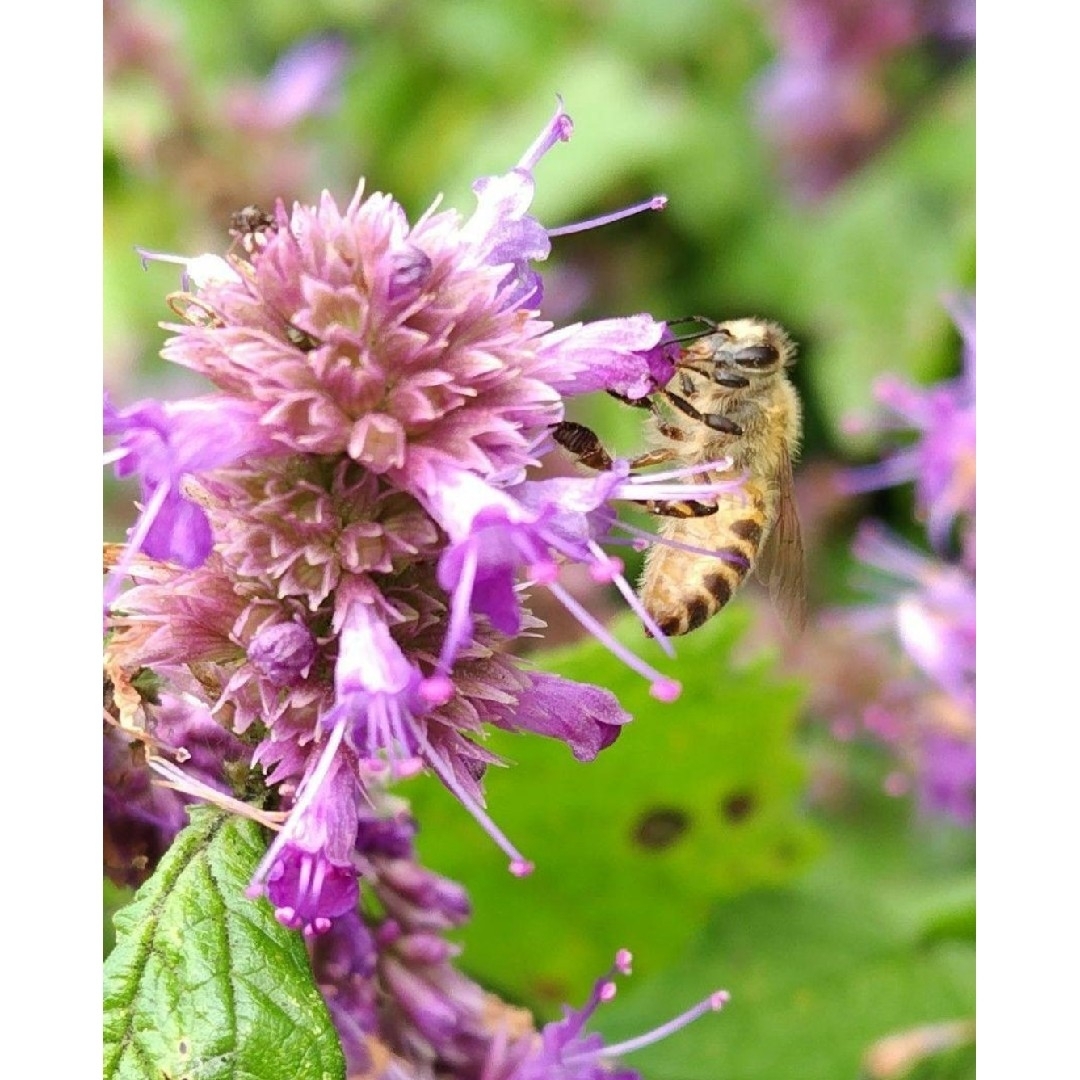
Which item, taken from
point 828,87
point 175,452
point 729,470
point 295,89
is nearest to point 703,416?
point 729,470

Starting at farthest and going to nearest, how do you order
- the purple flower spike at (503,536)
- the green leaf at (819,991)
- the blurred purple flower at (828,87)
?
1. the blurred purple flower at (828,87)
2. the green leaf at (819,991)
3. the purple flower spike at (503,536)

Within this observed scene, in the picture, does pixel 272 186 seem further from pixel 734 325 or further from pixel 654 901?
pixel 654 901

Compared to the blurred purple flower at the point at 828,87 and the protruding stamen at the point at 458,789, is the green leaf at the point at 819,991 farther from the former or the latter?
the blurred purple flower at the point at 828,87

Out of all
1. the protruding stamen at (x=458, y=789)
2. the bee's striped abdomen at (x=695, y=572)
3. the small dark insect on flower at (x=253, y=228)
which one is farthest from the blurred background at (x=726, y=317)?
the protruding stamen at (x=458, y=789)

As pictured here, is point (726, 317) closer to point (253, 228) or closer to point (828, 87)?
point (828, 87)

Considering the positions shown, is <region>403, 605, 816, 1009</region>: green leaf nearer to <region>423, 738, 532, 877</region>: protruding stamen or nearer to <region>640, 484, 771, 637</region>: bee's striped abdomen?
<region>640, 484, 771, 637</region>: bee's striped abdomen

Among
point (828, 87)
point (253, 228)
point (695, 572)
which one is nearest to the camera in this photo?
point (253, 228)
